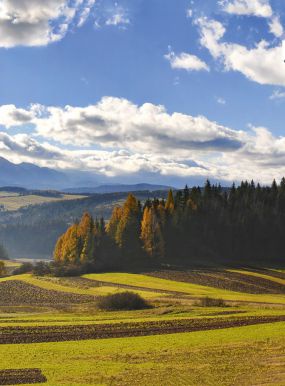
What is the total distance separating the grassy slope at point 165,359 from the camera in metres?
27.5

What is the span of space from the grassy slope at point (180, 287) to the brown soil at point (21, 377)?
4518cm

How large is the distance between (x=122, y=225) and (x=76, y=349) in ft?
298

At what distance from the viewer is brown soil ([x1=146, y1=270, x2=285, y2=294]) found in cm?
8627

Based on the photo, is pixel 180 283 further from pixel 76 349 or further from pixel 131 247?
pixel 76 349

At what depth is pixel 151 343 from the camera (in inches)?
1475

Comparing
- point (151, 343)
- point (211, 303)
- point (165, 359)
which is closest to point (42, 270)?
point (211, 303)

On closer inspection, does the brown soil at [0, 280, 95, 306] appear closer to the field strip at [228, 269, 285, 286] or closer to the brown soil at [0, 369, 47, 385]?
the field strip at [228, 269, 285, 286]

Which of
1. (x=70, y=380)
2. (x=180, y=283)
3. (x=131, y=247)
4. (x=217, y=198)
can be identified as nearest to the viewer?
(x=70, y=380)

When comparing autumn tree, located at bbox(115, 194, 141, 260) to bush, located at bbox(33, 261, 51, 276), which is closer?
bush, located at bbox(33, 261, 51, 276)

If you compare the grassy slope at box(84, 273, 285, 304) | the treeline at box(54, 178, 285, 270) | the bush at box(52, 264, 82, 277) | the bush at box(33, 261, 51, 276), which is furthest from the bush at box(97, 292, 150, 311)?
the bush at box(33, 261, 51, 276)

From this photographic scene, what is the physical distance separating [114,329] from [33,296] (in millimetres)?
42671

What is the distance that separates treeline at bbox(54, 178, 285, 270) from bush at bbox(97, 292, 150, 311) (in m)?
53.4

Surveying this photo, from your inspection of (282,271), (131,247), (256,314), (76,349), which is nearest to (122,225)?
(131,247)

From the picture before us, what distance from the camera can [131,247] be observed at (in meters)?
125
